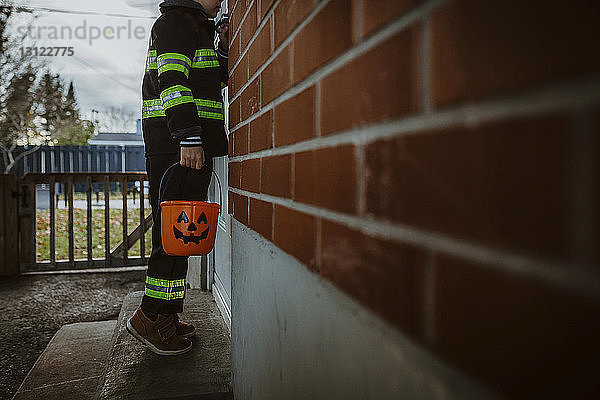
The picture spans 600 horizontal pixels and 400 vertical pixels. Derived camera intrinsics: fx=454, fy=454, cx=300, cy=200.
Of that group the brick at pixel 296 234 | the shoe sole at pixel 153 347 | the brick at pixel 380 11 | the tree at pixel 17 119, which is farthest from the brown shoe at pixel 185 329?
the tree at pixel 17 119

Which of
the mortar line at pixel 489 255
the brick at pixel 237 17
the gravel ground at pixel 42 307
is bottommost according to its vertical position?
the gravel ground at pixel 42 307

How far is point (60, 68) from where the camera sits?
18375mm

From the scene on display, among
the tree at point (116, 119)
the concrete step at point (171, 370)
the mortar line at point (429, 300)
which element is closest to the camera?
the mortar line at point (429, 300)

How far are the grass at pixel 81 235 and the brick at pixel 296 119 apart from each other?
577 centimetres

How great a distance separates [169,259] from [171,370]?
0.62m

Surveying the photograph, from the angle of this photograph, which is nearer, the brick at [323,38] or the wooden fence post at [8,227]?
the brick at [323,38]

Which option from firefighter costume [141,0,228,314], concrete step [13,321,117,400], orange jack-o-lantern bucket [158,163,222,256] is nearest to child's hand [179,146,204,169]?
firefighter costume [141,0,228,314]

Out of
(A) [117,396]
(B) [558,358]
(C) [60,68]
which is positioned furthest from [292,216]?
(C) [60,68]

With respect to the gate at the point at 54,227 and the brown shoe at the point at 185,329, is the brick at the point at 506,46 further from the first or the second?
the gate at the point at 54,227

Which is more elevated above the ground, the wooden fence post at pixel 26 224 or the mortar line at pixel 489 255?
the mortar line at pixel 489 255

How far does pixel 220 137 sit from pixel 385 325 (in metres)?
2.22

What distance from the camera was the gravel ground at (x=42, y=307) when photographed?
2945 mm

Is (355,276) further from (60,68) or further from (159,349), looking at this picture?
(60,68)

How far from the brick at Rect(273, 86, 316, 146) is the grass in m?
5.77
